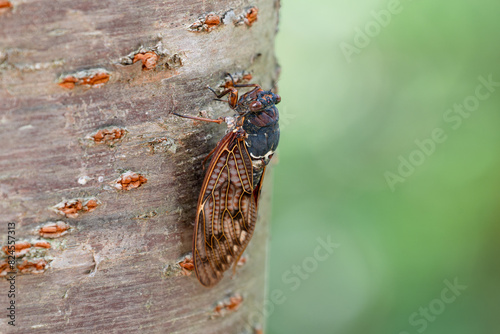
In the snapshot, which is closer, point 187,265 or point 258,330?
point 187,265

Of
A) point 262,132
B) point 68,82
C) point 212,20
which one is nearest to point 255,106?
point 262,132

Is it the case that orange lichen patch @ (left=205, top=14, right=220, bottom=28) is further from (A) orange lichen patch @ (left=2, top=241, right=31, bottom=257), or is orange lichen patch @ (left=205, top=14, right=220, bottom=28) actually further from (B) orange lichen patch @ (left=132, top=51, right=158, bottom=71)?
(A) orange lichen patch @ (left=2, top=241, right=31, bottom=257)

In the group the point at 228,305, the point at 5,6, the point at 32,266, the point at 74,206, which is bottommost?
the point at 228,305

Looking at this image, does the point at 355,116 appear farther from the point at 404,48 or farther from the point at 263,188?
the point at 263,188

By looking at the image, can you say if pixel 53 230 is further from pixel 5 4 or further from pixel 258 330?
pixel 258 330

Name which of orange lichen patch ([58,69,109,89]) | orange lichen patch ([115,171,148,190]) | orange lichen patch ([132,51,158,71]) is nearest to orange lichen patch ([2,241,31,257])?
orange lichen patch ([115,171,148,190])

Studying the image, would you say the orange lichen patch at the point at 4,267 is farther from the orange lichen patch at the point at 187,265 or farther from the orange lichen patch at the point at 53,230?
the orange lichen patch at the point at 187,265

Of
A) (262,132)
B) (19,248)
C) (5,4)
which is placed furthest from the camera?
(262,132)
